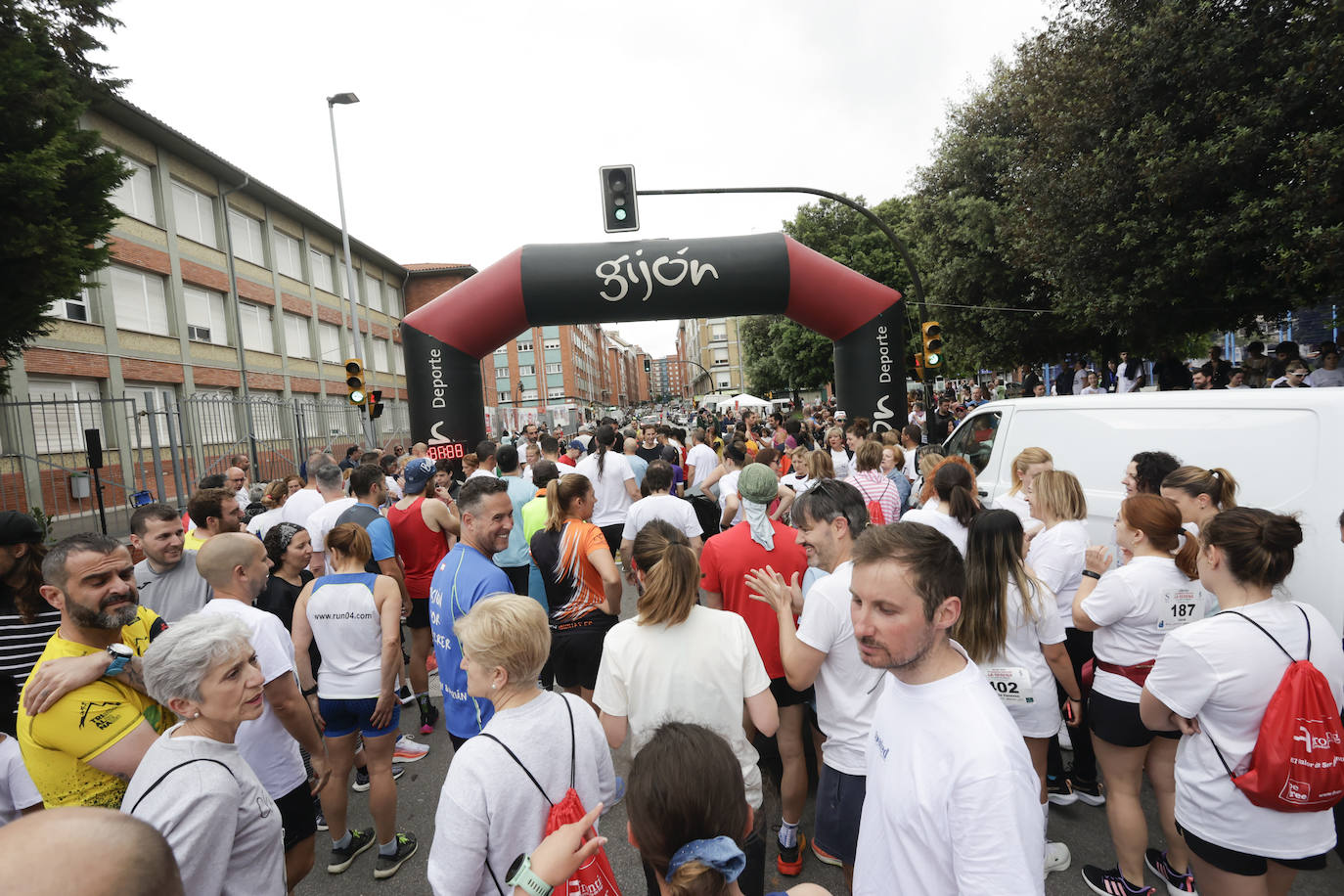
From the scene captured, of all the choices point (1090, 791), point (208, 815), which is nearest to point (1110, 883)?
point (1090, 791)

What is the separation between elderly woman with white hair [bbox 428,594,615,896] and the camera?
1780 mm

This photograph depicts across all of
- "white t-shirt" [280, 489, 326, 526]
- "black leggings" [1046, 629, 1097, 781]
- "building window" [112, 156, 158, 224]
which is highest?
"building window" [112, 156, 158, 224]

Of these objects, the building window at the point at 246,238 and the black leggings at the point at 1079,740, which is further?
the building window at the point at 246,238

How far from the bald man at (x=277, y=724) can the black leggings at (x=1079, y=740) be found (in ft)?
11.8

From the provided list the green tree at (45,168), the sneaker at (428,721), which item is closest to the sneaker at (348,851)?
the sneaker at (428,721)

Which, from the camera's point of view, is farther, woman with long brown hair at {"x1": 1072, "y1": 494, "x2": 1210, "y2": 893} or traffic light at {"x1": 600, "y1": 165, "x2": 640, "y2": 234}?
traffic light at {"x1": 600, "y1": 165, "x2": 640, "y2": 234}

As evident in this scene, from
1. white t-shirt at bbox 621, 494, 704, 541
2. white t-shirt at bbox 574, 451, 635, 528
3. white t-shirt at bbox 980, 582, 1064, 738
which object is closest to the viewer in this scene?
white t-shirt at bbox 980, 582, 1064, 738

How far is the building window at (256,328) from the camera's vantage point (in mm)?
23589

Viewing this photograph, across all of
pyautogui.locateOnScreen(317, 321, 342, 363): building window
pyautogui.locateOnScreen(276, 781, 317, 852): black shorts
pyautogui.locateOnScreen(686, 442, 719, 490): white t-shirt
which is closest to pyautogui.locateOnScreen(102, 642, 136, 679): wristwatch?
pyautogui.locateOnScreen(276, 781, 317, 852): black shorts

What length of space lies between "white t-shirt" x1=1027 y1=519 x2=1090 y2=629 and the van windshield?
3.01 metres

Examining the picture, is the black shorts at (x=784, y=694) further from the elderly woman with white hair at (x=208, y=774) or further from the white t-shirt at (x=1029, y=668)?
the elderly woman with white hair at (x=208, y=774)

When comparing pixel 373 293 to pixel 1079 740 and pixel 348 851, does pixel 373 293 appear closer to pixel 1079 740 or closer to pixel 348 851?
pixel 348 851

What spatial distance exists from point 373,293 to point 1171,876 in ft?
124

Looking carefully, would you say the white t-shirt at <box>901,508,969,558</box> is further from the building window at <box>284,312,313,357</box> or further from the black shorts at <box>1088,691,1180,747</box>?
the building window at <box>284,312,313,357</box>
